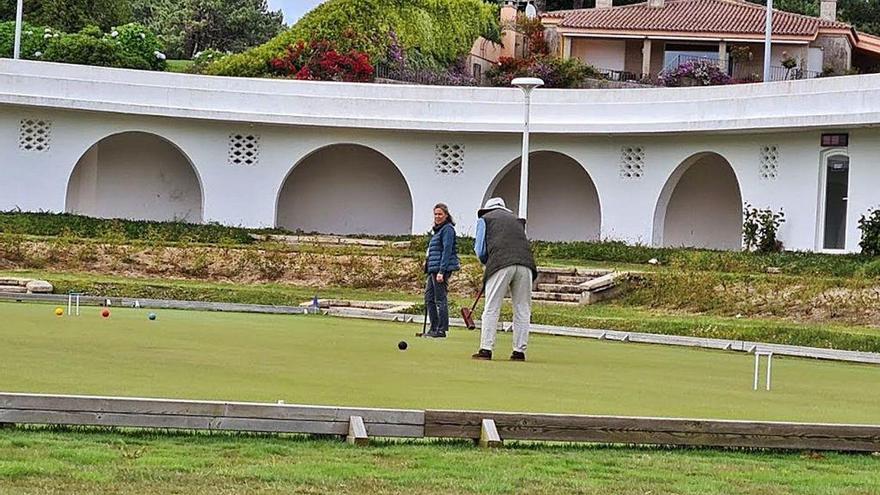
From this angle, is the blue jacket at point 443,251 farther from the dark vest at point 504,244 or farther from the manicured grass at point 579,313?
the manicured grass at point 579,313

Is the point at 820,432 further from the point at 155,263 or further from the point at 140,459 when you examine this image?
the point at 155,263

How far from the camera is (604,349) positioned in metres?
15.2

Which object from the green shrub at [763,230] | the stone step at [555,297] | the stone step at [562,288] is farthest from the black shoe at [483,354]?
the green shrub at [763,230]

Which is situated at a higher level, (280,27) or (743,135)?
(280,27)

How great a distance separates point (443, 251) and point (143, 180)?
817 inches

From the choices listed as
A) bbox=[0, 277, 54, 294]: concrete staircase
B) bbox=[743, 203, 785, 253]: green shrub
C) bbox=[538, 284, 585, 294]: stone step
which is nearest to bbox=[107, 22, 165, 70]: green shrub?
bbox=[743, 203, 785, 253]: green shrub

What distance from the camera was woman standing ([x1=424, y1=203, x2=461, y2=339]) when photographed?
1491cm

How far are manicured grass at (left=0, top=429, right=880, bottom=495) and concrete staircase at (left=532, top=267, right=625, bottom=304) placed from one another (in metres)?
14.6

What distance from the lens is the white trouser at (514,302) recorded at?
12750mm

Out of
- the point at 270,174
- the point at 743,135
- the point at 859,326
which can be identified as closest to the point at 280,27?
the point at 270,174

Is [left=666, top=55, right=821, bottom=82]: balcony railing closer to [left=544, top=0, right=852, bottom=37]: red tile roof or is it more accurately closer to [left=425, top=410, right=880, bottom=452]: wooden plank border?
[left=544, top=0, right=852, bottom=37]: red tile roof

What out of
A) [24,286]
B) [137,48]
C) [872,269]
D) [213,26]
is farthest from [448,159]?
[213,26]

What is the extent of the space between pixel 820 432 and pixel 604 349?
291 inches

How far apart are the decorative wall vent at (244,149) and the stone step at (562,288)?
34.1 ft
